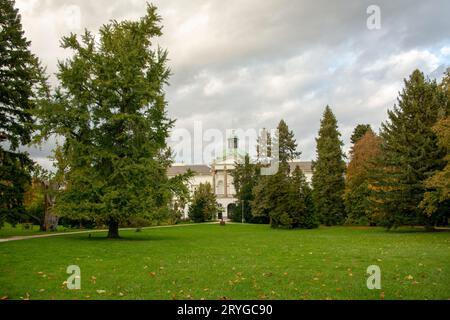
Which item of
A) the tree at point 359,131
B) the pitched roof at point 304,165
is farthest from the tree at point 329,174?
the pitched roof at point 304,165

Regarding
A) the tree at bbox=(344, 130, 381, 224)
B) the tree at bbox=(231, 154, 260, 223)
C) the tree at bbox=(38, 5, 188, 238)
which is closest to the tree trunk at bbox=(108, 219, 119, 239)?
the tree at bbox=(38, 5, 188, 238)

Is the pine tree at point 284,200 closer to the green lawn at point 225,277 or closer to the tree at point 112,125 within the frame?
the tree at point 112,125

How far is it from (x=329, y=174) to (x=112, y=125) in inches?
1303

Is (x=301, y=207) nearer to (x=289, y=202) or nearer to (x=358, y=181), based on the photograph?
(x=289, y=202)

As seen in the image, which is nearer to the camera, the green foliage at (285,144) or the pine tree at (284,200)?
the pine tree at (284,200)

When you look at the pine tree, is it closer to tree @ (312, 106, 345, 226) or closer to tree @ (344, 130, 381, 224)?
tree @ (344, 130, 381, 224)

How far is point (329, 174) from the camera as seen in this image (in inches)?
1964

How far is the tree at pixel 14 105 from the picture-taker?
75.7ft

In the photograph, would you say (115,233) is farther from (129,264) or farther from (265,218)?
(265,218)

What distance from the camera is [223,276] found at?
914 centimetres

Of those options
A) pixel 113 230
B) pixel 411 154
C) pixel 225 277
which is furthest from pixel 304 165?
pixel 225 277

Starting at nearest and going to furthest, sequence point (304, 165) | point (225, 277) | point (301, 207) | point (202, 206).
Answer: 1. point (225, 277)
2. point (301, 207)
3. point (202, 206)
4. point (304, 165)

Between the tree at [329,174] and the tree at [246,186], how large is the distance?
401 inches

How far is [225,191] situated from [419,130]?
189 ft
